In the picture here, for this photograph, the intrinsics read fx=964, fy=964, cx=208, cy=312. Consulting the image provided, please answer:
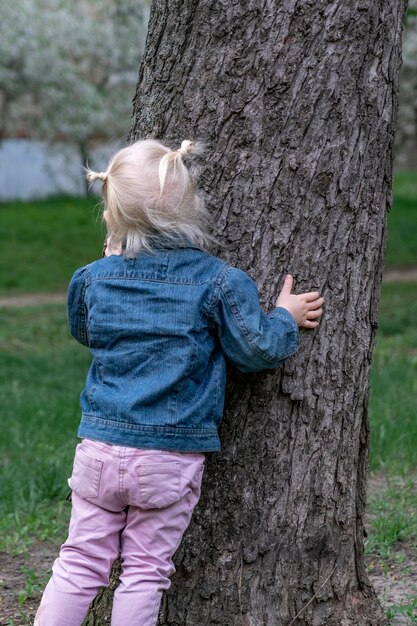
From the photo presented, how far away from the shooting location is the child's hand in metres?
2.82

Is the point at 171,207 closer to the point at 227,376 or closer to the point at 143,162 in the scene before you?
the point at 143,162

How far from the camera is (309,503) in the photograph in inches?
115

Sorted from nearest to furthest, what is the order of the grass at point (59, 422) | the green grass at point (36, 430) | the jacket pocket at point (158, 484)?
the jacket pocket at point (158, 484) < the grass at point (59, 422) < the green grass at point (36, 430)

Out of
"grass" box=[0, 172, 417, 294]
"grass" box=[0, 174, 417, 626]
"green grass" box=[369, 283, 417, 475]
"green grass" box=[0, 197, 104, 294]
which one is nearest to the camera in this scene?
"grass" box=[0, 174, 417, 626]

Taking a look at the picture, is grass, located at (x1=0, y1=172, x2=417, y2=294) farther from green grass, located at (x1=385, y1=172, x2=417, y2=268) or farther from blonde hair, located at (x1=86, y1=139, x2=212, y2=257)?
blonde hair, located at (x1=86, y1=139, x2=212, y2=257)

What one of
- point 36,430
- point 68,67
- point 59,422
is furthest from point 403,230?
point 36,430

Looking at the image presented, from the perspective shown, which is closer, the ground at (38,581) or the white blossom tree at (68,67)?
the ground at (38,581)

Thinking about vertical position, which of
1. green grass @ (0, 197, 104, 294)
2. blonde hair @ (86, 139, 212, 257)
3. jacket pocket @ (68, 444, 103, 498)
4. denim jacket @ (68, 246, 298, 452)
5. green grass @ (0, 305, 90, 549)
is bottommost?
green grass @ (0, 305, 90, 549)

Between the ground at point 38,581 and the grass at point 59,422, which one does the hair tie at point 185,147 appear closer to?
the grass at point 59,422

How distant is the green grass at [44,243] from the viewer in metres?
14.4

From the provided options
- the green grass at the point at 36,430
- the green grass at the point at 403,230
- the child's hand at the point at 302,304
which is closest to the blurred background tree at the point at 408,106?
the green grass at the point at 403,230

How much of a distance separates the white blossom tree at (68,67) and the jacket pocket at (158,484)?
17524 mm

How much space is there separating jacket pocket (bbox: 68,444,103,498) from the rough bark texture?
0.38m

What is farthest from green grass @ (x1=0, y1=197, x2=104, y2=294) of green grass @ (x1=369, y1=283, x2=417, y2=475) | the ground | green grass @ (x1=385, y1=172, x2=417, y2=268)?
the ground
